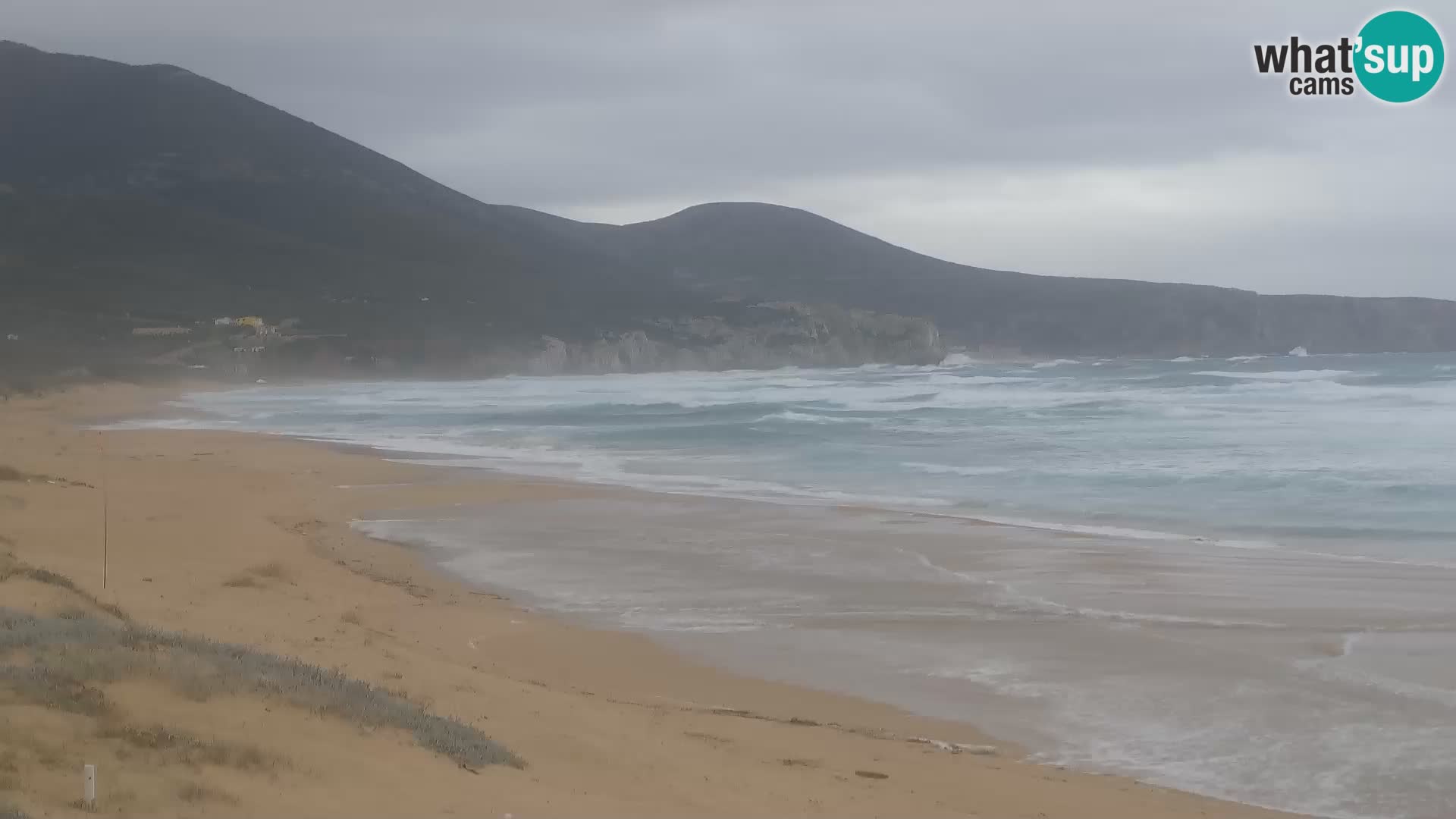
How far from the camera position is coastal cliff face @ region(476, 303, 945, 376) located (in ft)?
295

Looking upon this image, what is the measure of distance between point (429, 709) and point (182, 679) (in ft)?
4.15

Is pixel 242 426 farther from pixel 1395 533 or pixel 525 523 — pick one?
pixel 1395 533

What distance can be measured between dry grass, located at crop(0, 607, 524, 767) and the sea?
10.7 feet

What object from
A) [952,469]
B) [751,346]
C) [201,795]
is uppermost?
[751,346]

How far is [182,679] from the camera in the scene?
5.50m

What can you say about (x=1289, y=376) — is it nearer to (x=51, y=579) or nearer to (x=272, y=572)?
(x=272, y=572)

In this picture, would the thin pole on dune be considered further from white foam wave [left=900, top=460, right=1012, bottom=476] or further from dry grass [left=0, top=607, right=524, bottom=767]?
white foam wave [left=900, top=460, right=1012, bottom=476]

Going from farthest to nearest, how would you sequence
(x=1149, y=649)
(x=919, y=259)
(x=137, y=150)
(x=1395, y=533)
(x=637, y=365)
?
(x=919, y=259) < (x=137, y=150) < (x=637, y=365) < (x=1395, y=533) < (x=1149, y=649)

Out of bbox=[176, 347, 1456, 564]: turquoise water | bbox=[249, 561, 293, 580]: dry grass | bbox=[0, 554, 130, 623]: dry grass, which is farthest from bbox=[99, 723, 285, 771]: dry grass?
bbox=[176, 347, 1456, 564]: turquoise water

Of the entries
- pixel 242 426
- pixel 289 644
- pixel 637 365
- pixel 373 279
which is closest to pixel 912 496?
pixel 289 644

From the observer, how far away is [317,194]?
4786 inches

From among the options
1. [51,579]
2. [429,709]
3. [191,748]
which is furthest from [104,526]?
[191,748]

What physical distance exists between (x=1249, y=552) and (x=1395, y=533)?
2.53 m

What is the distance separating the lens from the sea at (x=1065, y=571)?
739 cm
